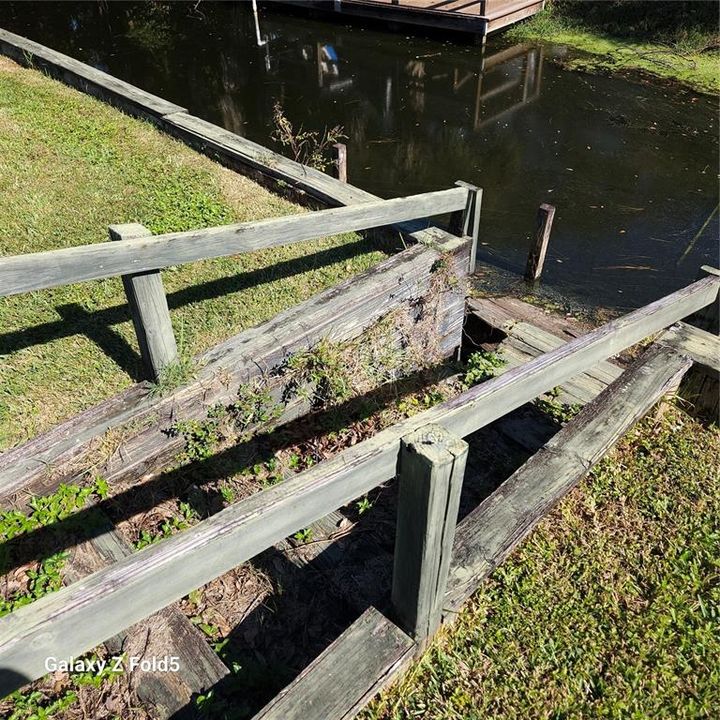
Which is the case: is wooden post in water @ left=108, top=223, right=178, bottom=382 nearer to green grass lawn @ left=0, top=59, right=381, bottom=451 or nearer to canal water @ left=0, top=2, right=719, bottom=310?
green grass lawn @ left=0, top=59, right=381, bottom=451

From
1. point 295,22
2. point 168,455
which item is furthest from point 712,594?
point 295,22

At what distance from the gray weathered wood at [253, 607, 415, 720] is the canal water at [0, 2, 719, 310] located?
23.0 feet

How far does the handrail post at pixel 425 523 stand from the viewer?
2002mm

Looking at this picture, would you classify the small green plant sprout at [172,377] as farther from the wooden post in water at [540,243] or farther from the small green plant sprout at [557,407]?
the wooden post in water at [540,243]

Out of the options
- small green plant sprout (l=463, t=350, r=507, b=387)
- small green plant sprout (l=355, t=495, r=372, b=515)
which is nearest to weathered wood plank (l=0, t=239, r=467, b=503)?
small green plant sprout (l=463, t=350, r=507, b=387)

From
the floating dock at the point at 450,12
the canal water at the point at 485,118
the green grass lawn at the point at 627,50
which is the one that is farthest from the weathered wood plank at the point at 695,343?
the floating dock at the point at 450,12

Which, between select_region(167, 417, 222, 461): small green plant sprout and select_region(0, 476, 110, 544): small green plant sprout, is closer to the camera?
select_region(0, 476, 110, 544): small green plant sprout

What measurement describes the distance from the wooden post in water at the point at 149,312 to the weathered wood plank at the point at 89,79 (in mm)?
5340

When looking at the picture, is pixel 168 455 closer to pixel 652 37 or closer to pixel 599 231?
pixel 599 231

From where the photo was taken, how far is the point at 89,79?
29.9 ft

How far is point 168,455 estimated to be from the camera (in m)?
3.90

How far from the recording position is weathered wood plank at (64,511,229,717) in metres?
2.93

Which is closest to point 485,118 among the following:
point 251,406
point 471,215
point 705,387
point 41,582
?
point 471,215

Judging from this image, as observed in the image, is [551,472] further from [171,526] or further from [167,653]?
[171,526]
